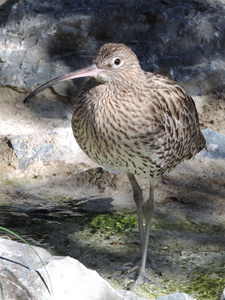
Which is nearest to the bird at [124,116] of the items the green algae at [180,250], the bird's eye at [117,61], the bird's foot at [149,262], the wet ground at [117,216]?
the bird's eye at [117,61]

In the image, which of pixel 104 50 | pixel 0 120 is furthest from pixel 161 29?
pixel 104 50

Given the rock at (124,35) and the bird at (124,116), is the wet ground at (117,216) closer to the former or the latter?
the bird at (124,116)

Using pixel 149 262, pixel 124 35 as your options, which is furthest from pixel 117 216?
pixel 124 35

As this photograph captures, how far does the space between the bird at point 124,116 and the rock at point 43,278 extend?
0.93 meters

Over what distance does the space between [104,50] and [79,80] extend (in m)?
2.61

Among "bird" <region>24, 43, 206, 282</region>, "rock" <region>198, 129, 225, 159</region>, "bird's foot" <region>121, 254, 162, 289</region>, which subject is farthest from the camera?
"rock" <region>198, 129, 225, 159</region>

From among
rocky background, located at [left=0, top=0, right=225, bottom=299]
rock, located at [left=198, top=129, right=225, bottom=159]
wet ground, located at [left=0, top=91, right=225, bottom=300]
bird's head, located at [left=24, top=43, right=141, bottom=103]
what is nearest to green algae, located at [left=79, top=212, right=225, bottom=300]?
wet ground, located at [left=0, top=91, right=225, bottom=300]

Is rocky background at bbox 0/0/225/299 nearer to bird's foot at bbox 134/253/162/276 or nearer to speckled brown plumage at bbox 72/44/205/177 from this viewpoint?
bird's foot at bbox 134/253/162/276

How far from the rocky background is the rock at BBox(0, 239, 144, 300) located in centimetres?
231

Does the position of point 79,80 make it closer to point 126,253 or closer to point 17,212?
point 17,212

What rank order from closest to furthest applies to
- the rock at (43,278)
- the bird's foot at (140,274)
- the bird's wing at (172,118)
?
the rock at (43,278) → the bird's wing at (172,118) → the bird's foot at (140,274)

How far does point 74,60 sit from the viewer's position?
6449 millimetres

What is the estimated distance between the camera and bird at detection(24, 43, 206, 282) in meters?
3.81

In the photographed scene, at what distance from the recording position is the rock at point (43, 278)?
299 cm
